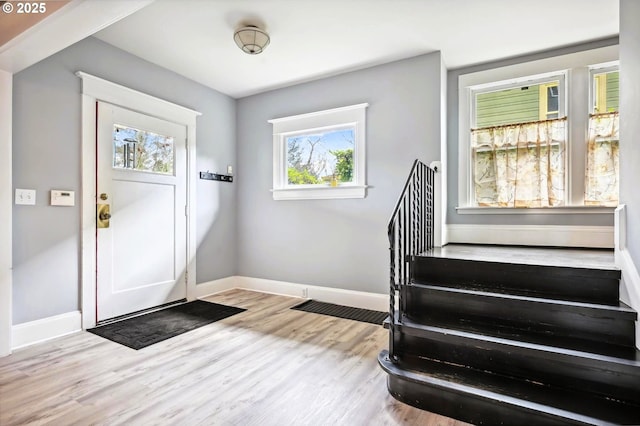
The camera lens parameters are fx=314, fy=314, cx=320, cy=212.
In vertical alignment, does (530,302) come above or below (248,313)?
above

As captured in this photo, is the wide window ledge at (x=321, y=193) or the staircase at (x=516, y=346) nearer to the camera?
the staircase at (x=516, y=346)

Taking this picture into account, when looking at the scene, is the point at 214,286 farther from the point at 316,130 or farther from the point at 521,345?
the point at 521,345

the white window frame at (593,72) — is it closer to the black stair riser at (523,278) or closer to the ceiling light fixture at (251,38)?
the black stair riser at (523,278)

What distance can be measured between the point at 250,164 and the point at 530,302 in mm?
3628

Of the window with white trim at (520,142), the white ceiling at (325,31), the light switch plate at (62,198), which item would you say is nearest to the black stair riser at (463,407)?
the window with white trim at (520,142)

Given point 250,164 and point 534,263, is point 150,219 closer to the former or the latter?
point 250,164

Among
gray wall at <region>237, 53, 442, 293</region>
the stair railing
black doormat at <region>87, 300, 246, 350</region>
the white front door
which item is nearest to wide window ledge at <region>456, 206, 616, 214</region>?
the stair railing

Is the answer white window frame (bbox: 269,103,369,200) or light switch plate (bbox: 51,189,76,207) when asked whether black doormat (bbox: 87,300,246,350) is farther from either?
white window frame (bbox: 269,103,369,200)

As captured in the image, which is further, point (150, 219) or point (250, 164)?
point (250, 164)

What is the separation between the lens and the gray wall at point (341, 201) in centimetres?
335

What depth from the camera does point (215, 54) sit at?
3277 mm

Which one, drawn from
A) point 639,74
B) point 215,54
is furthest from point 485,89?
point 215,54

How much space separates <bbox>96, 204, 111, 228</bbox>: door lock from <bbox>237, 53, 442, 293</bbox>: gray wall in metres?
1.75

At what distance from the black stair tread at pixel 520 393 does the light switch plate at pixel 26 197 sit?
9.77 ft
